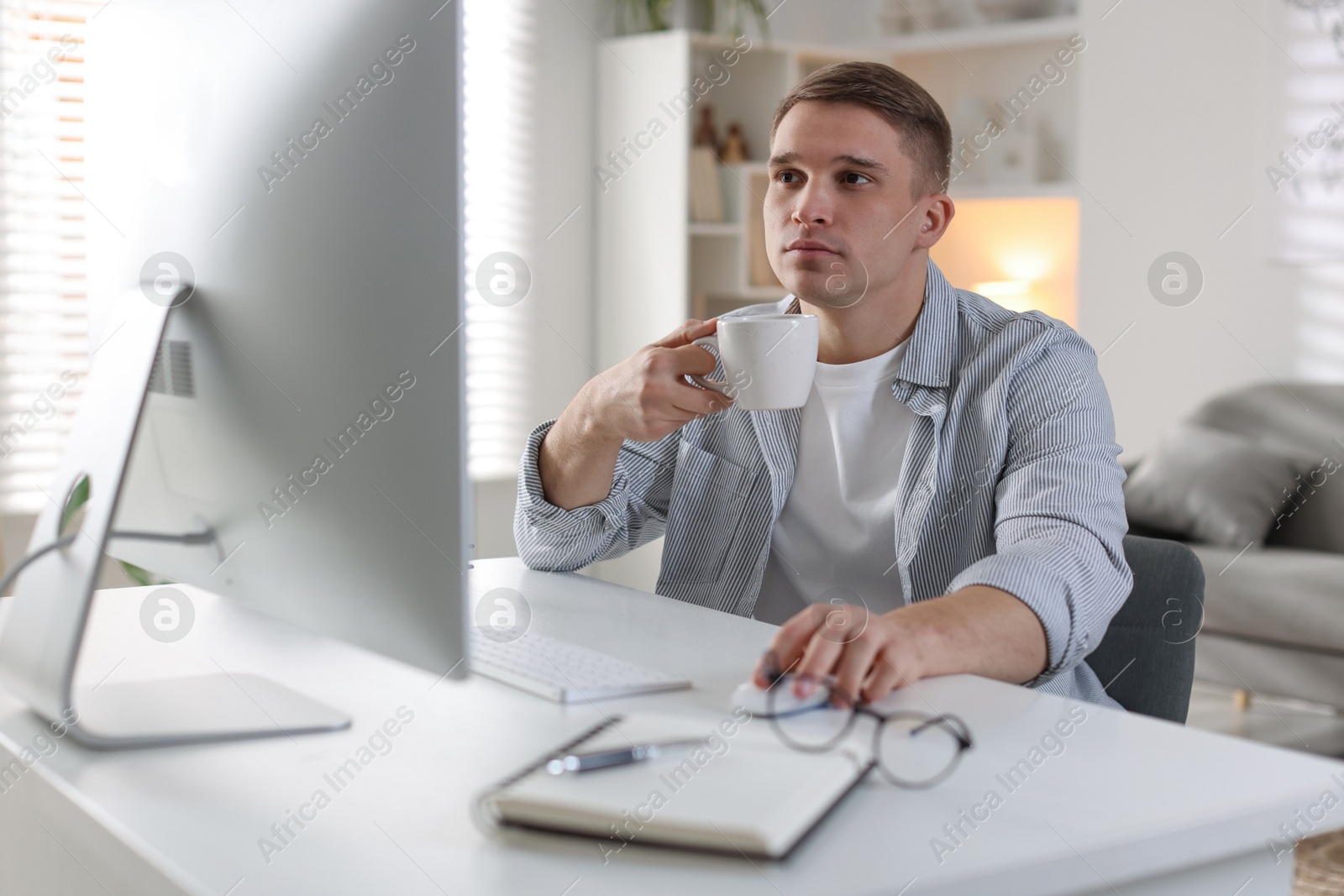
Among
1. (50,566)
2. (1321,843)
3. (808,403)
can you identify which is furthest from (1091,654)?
(1321,843)

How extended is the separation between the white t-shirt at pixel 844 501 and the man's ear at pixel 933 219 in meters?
0.16

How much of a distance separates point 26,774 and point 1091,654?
1039 millimetres

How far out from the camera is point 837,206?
166 centimetres

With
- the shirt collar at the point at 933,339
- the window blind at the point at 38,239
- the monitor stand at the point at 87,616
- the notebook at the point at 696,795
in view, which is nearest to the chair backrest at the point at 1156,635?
the shirt collar at the point at 933,339

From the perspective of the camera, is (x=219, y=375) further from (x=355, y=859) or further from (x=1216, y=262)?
(x=1216, y=262)

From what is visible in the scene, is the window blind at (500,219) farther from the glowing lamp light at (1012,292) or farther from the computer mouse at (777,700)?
the computer mouse at (777,700)

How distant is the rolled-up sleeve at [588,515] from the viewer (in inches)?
63.7

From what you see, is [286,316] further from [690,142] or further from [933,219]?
[690,142]

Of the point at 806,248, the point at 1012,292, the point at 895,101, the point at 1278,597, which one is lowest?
the point at 1278,597

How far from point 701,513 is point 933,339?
0.37 metres

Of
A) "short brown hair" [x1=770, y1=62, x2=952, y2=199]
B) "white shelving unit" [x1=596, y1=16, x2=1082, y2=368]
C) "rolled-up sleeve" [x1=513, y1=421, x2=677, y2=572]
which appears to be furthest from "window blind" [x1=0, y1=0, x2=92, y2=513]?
"short brown hair" [x1=770, y1=62, x2=952, y2=199]

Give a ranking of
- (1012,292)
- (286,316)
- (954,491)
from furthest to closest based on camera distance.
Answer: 1. (1012,292)
2. (954,491)
3. (286,316)

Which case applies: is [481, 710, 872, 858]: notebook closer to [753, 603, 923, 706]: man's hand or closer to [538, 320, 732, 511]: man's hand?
[753, 603, 923, 706]: man's hand

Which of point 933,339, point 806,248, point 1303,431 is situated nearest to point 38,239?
point 806,248
